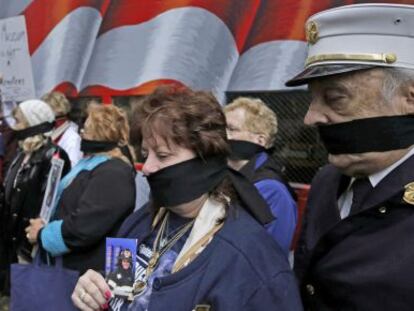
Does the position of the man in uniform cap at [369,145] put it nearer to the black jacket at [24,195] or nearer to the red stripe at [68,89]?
the black jacket at [24,195]

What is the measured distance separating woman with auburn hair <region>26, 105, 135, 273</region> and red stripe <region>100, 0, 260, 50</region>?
62.7 inches

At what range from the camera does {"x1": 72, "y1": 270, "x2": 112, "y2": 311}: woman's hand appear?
1.55 m

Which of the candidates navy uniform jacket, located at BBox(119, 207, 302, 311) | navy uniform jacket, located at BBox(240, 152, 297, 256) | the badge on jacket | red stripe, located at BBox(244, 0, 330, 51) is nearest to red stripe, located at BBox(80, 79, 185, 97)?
red stripe, located at BBox(244, 0, 330, 51)

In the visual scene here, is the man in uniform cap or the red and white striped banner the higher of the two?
the man in uniform cap

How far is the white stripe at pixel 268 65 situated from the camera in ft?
12.0

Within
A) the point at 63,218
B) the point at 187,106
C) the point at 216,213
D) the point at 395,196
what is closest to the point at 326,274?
the point at 395,196

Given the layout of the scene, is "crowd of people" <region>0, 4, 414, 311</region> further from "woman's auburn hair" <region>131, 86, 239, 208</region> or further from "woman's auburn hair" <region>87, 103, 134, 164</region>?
"woman's auburn hair" <region>87, 103, 134, 164</region>

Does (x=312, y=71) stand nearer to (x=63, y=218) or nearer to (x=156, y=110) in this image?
(x=156, y=110)

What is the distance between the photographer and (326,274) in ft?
4.32

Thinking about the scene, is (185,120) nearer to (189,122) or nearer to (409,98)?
(189,122)

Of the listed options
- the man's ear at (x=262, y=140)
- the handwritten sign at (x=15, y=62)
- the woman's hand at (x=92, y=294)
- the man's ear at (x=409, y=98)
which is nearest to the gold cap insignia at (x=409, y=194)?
the man's ear at (x=409, y=98)

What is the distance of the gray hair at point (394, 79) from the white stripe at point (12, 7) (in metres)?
6.38

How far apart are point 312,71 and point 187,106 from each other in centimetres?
46

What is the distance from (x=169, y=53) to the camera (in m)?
4.82
